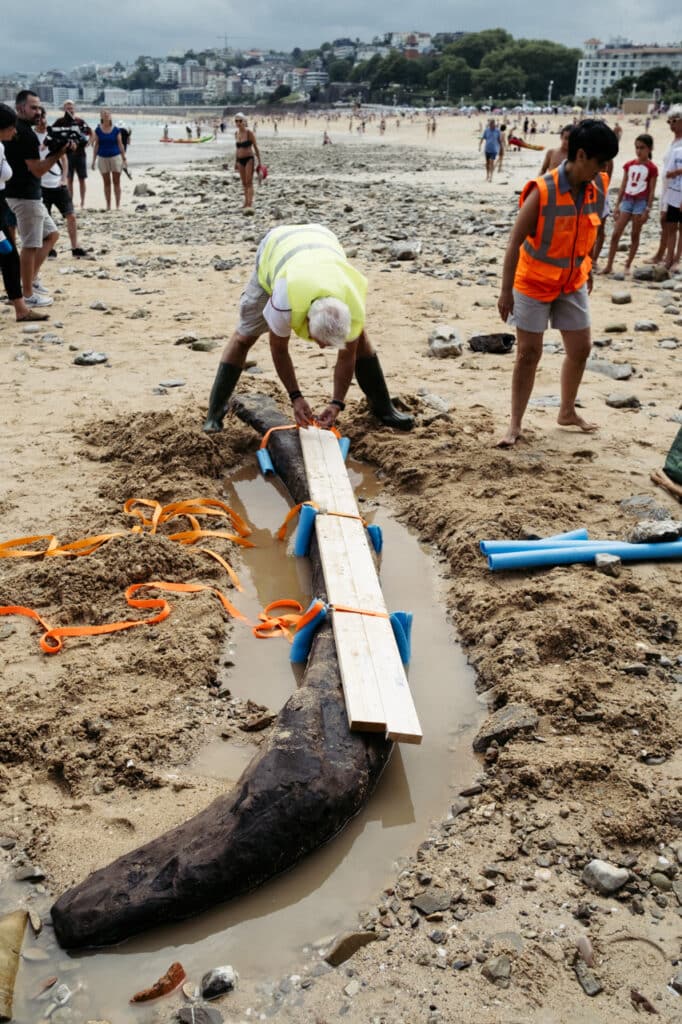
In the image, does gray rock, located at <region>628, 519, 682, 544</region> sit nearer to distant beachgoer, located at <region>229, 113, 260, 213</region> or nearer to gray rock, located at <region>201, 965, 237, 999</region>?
gray rock, located at <region>201, 965, 237, 999</region>

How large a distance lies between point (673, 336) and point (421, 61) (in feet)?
473

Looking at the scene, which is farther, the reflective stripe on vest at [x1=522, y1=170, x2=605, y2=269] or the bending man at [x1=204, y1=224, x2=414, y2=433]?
the reflective stripe on vest at [x1=522, y1=170, x2=605, y2=269]

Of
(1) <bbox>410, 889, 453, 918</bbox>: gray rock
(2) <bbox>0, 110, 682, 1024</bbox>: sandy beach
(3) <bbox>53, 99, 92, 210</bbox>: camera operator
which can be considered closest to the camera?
(2) <bbox>0, 110, 682, 1024</bbox>: sandy beach

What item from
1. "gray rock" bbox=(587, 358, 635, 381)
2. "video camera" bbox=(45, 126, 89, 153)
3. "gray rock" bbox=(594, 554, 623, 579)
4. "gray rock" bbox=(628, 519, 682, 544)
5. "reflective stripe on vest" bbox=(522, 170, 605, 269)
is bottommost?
"gray rock" bbox=(594, 554, 623, 579)

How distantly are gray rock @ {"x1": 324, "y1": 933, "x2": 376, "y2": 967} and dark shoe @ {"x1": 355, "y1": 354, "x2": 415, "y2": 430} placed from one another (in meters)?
3.74

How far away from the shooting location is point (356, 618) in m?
3.27

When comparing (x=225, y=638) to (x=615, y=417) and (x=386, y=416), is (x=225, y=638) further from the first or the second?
(x=615, y=417)

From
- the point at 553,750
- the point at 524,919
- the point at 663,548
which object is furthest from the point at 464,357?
the point at 524,919

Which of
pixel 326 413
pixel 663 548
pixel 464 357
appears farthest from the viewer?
pixel 464 357

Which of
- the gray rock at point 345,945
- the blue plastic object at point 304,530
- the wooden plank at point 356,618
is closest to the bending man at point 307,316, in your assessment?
the wooden plank at point 356,618

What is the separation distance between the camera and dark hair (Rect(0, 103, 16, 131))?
263 inches

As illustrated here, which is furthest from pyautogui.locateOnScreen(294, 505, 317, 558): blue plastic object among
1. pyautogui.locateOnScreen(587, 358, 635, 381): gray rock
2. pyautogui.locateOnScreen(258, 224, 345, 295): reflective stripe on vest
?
pyautogui.locateOnScreen(587, 358, 635, 381): gray rock

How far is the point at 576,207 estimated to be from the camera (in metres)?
4.55

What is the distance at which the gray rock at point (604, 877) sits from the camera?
2.31 m
